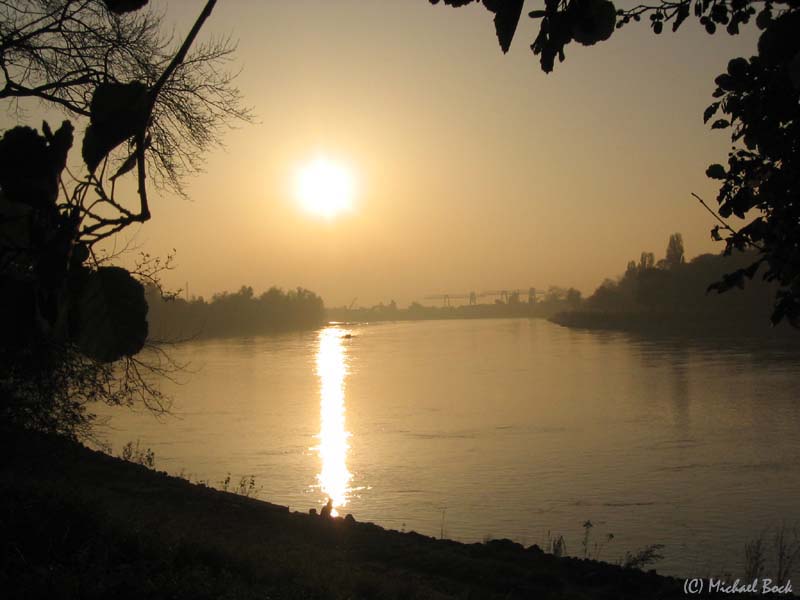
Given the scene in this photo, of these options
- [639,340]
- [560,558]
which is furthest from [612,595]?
[639,340]

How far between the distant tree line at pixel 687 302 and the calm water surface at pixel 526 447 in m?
28.3

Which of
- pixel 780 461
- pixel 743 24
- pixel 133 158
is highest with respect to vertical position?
pixel 743 24

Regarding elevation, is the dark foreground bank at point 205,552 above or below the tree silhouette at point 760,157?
below

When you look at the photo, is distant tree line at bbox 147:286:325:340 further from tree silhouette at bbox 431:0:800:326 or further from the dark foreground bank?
tree silhouette at bbox 431:0:800:326

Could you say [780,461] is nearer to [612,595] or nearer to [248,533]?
[612,595]

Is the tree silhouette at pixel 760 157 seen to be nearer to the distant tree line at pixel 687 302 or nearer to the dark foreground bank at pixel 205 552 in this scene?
the dark foreground bank at pixel 205 552

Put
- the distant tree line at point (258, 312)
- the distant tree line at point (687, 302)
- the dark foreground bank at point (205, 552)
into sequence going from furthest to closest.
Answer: the distant tree line at point (258, 312) → the distant tree line at point (687, 302) → the dark foreground bank at point (205, 552)

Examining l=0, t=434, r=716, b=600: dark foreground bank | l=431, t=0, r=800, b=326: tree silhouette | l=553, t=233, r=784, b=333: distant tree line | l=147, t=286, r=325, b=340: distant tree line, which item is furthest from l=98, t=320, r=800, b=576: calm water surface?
l=147, t=286, r=325, b=340: distant tree line

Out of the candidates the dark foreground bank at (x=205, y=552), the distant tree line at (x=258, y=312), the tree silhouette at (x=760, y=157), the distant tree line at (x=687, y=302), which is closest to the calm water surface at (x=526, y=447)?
the dark foreground bank at (x=205, y=552)

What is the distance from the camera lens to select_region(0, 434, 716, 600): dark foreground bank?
4809 millimetres

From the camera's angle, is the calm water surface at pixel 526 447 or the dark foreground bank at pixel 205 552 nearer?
the dark foreground bank at pixel 205 552

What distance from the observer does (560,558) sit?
8.39 m

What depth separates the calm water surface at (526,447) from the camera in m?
10.8

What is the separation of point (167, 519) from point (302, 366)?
2999cm
